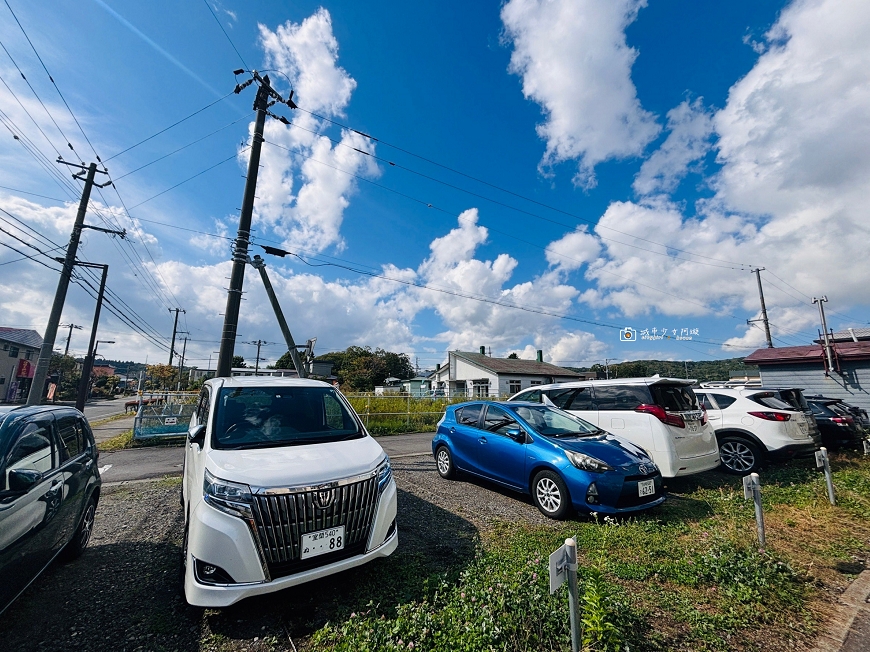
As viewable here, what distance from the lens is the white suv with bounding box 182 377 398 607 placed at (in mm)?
2520

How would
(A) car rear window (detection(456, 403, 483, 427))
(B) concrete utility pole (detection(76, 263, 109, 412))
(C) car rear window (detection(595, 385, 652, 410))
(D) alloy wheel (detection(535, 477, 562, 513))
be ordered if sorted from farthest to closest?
(B) concrete utility pole (detection(76, 263, 109, 412)) < (A) car rear window (detection(456, 403, 483, 427)) < (C) car rear window (detection(595, 385, 652, 410)) < (D) alloy wheel (detection(535, 477, 562, 513))

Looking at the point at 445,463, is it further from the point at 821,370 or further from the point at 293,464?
the point at 821,370

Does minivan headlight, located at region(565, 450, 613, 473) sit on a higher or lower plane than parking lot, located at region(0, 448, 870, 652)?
higher

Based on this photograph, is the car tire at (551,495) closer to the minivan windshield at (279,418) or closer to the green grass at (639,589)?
the green grass at (639,589)

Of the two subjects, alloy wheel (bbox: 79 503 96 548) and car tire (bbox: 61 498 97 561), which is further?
alloy wheel (bbox: 79 503 96 548)

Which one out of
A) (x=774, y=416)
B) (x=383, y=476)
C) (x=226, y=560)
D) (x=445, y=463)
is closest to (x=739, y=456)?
(x=774, y=416)

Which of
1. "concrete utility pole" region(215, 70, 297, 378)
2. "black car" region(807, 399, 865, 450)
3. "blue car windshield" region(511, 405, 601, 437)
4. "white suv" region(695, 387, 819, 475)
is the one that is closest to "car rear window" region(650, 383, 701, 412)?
"blue car windshield" region(511, 405, 601, 437)

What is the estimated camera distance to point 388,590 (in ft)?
9.77

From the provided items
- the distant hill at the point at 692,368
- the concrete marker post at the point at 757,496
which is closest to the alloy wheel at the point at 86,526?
the concrete marker post at the point at 757,496

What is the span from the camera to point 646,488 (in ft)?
15.1

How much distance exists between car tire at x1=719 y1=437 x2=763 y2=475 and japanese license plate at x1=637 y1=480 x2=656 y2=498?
3283mm

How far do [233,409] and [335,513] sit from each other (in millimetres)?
1671

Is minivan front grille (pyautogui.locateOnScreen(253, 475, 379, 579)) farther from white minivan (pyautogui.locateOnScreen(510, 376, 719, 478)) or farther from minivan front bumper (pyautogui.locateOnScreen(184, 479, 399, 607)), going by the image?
white minivan (pyautogui.locateOnScreen(510, 376, 719, 478))

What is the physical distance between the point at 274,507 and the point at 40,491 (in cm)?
184
